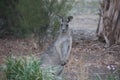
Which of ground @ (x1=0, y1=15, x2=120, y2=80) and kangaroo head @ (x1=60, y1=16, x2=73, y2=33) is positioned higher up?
kangaroo head @ (x1=60, y1=16, x2=73, y2=33)

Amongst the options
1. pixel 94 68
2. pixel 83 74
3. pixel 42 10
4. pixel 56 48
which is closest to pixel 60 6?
pixel 42 10

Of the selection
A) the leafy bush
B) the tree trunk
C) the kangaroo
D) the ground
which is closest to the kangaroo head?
the kangaroo

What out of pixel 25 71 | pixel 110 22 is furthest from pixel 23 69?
pixel 110 22

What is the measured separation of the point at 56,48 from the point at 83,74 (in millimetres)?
983

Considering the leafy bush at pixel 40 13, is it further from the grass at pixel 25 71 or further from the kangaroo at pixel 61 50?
the grass at pixel 25 71

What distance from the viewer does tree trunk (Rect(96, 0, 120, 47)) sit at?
36.9 feet

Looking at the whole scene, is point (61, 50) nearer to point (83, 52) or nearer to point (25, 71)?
point (25, 71)

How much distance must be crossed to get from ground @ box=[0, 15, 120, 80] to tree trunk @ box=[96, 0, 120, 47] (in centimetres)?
26

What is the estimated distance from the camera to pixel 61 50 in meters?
7.00

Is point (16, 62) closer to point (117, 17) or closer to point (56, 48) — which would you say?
point (56, 48)

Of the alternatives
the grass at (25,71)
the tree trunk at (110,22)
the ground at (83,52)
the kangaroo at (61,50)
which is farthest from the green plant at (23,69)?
the tree trunk at (110,22)

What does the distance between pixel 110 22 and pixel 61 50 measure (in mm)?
4714

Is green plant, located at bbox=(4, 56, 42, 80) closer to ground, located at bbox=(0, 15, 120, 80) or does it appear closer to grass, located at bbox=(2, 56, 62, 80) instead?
grass, located at bbox=(2, 56, 62, 80)

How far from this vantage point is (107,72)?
8211mm
